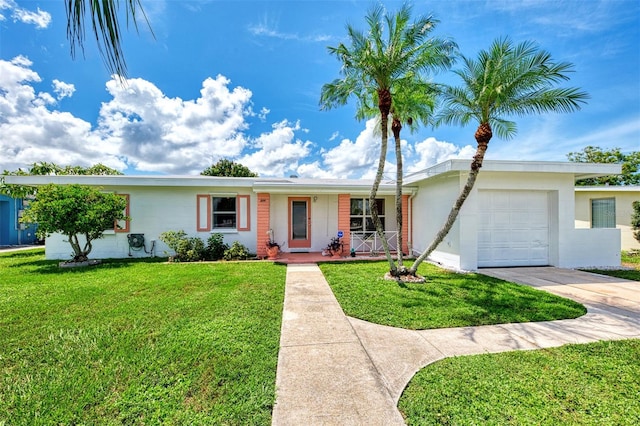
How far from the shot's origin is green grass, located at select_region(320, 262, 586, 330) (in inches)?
176

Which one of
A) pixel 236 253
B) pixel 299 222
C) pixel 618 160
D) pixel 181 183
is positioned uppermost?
pixel 618 160

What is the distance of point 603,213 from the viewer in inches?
428

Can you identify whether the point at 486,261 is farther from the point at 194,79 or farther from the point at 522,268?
the point at 194,79

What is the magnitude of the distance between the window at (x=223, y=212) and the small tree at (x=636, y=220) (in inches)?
643

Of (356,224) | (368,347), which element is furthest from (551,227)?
(368,347)

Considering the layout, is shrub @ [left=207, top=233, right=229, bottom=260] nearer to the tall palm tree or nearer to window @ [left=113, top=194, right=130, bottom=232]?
window @ [left=113, top=194, right=130, bottom=232]

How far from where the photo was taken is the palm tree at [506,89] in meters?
5.88

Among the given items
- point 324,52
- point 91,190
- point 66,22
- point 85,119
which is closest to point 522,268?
point 324,52

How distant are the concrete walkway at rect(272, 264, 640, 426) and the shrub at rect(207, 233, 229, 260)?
5.41m

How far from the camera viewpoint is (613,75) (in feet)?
30.0

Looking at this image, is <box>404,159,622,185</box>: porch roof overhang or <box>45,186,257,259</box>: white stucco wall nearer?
<box>404,159,622,185</box>: porch roof overhang

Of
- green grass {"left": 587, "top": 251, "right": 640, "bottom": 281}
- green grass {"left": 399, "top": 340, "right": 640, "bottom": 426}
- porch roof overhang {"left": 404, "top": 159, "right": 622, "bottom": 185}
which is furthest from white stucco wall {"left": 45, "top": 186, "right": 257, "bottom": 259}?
green grass {"left": 587, "top": 251, "right": 640, "bottom": 281}

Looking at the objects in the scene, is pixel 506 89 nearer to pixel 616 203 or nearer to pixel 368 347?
pixel 368 347

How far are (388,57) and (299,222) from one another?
23.7ft
